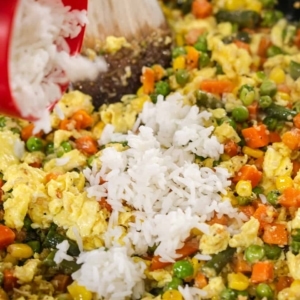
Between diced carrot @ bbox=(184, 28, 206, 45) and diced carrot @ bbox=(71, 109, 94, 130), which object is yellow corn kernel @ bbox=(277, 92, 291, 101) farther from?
diced carrot @ bbox=(71, 109, 94, 130)

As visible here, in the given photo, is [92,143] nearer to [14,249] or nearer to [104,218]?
[104,218]

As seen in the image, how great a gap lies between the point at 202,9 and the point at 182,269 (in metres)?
2.86

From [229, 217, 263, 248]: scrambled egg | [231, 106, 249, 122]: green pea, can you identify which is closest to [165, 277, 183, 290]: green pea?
[229, 217, 263, 248]: scrambled egg

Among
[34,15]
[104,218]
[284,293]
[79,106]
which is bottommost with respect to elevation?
[284,293]

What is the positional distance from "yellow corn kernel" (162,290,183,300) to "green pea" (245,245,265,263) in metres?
0.47

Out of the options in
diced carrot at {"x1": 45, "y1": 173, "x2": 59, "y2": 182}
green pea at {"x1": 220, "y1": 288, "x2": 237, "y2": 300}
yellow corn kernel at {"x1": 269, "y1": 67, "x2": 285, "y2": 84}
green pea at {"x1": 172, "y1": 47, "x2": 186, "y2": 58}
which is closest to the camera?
green pea at {"x1": 220, "y1": 288, "x2": 237, "y2": 300}

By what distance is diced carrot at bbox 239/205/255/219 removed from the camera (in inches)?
148

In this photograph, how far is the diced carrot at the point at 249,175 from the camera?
3906mm

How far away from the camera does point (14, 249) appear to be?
11.7 ft

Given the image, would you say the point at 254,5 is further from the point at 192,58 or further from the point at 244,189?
the point at 244,189

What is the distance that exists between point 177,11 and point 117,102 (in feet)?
4.72

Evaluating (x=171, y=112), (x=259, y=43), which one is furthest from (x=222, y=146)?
(x=259, y=43)

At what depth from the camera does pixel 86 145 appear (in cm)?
430

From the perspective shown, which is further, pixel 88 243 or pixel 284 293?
pixel 88 243
